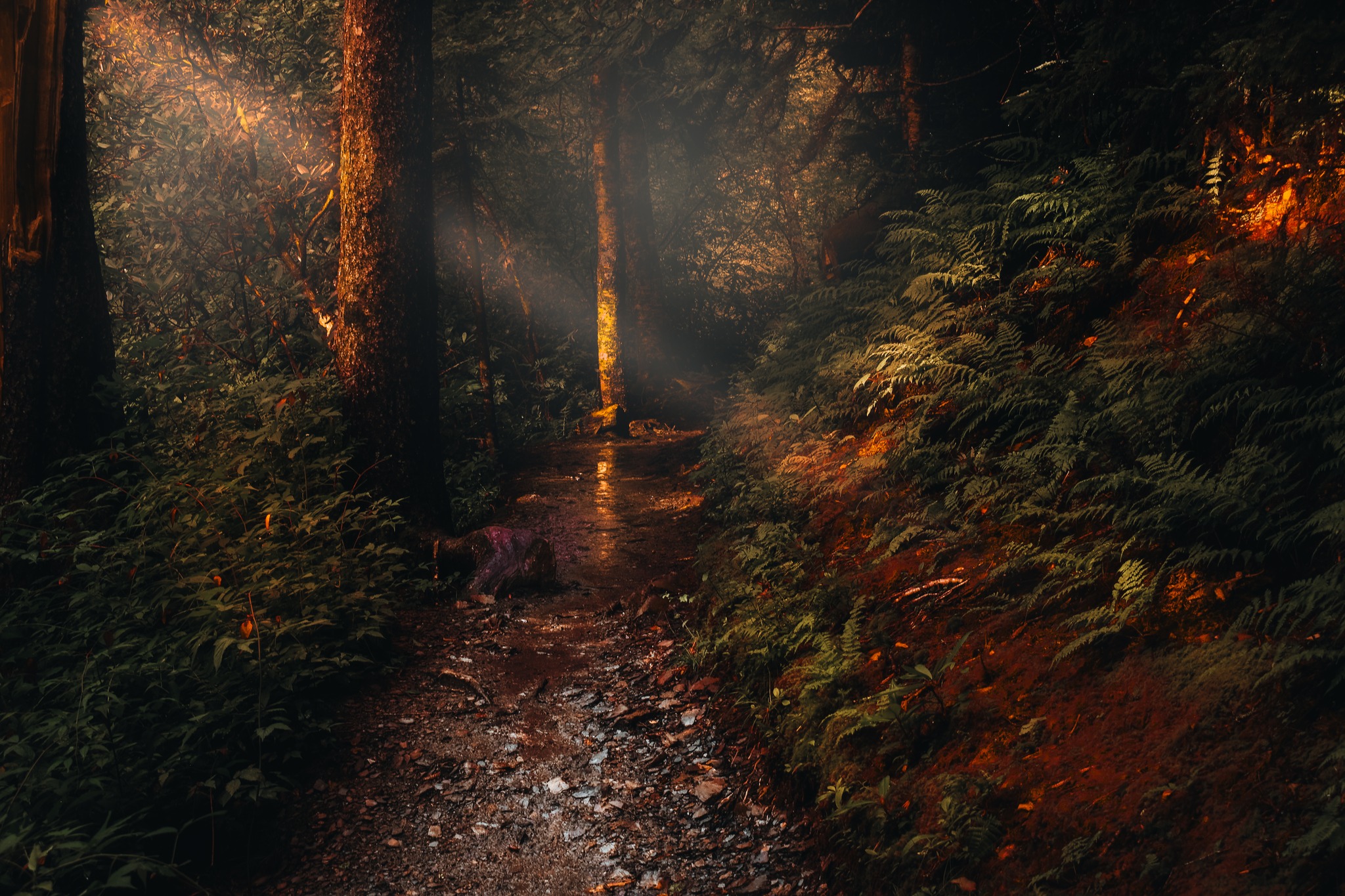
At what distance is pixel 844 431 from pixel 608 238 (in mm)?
11595

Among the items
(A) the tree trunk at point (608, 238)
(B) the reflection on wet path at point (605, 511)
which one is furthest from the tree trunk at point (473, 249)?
(A) the tree trunk at point (608, 238)

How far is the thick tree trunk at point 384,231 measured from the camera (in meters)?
8.02

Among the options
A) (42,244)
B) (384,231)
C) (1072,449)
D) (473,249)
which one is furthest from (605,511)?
(1072,449)

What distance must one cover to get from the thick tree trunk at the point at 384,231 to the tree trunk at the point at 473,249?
6.94 m

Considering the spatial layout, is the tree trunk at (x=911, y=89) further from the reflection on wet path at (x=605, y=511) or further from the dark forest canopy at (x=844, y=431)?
the reflection on wet path at (x=605, y=511)

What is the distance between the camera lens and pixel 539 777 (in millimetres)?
4945

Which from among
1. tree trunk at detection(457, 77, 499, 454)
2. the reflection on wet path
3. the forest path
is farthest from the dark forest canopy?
the reflection on wet path

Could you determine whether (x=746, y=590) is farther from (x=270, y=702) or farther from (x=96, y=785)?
(x=96, y=785)

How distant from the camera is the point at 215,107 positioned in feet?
43.0

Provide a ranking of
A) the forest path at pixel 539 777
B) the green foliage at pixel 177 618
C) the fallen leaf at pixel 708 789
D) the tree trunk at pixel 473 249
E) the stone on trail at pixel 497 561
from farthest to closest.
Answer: the tree trunk at pixel 473 249 < the stone on trail at pixel 497 561 < the fallen leaf at pixel 708 789 < the forest path at pixel 539 777 < the green foliage at pixel 177 618

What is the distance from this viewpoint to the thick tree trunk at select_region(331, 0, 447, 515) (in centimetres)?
802

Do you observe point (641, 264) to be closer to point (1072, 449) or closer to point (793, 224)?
point (793, 224)

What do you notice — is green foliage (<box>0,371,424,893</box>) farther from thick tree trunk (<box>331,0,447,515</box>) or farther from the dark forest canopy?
thick tree trunk (<box>331,0,447,515</box>)

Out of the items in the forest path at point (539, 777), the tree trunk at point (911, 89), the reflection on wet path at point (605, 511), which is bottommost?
the forest path at point (539, 777)
